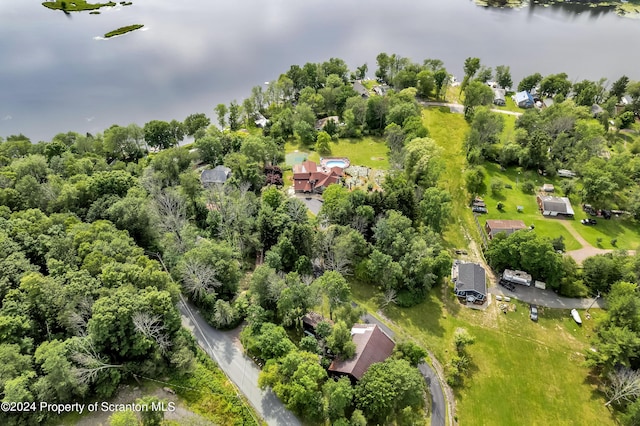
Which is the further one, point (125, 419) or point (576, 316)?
point (576, 316)

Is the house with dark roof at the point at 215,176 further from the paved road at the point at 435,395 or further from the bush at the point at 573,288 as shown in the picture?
the bush at the point at 573,288

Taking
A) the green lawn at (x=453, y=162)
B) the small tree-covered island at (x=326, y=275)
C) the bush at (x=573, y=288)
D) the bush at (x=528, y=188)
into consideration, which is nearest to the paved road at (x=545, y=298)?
the small tree-covered island at (x=326, y=275)

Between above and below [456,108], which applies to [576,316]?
below

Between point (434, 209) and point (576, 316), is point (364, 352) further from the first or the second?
point (576, 316)

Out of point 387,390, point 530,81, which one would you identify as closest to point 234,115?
point 387,390

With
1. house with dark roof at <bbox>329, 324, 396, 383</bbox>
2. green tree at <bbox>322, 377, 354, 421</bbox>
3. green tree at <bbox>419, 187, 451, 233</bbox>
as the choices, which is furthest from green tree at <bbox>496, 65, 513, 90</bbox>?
green tree at <bbox>322, 377, 354, 421</bbox>

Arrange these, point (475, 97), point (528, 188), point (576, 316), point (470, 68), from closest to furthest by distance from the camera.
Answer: point (576, 316)
point (528, 188)
point (475, 97)
point (470, 68)

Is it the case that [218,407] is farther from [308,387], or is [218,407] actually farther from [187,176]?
[187,176]

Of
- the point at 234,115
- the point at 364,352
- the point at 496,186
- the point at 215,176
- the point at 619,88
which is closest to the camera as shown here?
the point at 364,352
